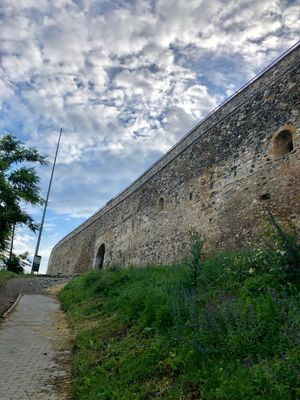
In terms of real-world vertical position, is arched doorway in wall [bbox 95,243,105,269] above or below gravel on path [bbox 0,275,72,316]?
above

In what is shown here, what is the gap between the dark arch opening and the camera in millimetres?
9258

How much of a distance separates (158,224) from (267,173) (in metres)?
6.68

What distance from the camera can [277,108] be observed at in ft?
31.3

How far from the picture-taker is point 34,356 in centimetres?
637

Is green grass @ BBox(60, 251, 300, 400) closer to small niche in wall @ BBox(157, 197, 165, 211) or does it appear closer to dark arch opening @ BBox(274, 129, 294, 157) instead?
dark arch opening @ BBox(274, 129, 294, 157)

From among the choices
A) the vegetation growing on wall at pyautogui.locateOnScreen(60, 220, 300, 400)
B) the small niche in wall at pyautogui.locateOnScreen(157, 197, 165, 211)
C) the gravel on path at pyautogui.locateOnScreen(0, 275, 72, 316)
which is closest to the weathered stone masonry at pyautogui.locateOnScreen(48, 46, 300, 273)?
the small niche in wall at pyautogui.locateOnScreen(157, 197, 165, 211)

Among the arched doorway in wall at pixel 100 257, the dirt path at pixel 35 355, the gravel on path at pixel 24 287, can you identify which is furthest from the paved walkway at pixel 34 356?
the arched doorway in wall at pixel 100 257

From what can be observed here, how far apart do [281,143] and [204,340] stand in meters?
6.60

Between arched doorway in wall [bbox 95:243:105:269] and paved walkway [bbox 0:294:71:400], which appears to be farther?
arched doorway in wall [bbox 95:243:105:269]

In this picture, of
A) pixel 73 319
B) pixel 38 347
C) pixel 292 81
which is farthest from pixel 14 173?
pixel 292 81

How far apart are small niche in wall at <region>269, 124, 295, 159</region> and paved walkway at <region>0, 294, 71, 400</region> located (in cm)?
671

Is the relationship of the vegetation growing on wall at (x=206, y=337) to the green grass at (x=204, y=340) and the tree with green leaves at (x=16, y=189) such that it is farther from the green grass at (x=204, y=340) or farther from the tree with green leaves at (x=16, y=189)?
the tree with green leaves at (x=16, y=189)

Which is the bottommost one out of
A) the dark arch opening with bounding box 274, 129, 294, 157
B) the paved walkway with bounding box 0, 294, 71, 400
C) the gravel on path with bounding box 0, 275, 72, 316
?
the paved walkway with bounding box 0, 294, 71, 400

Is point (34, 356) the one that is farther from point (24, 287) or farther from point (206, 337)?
point (24, 287)
